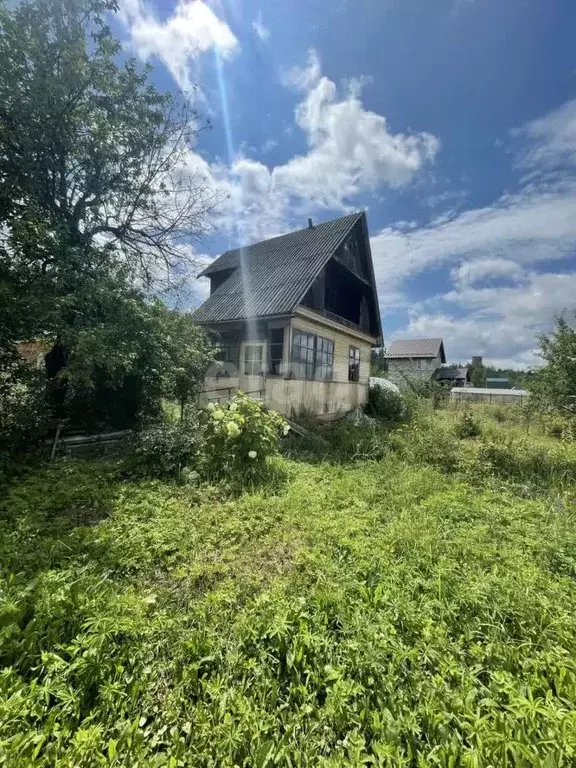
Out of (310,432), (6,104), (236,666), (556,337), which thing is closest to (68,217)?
(6,104)

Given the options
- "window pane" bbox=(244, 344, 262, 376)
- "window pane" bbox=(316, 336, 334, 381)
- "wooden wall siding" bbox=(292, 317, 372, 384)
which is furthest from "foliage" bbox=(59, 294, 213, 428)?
"window pane" bbox=(316, 336, 334, 381)

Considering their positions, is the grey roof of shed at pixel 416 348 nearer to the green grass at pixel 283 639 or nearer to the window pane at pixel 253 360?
the window pane at pixel 253 360

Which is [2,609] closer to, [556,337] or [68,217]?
[68,217]

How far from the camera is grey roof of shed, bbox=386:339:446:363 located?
39.3 m

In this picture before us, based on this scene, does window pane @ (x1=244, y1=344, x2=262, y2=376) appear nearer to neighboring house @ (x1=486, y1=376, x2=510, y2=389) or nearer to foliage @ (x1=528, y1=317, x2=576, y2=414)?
foliage @ (x1=528, y1=317, x2=576, y2=414)

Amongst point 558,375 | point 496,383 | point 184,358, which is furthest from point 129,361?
point 496,383

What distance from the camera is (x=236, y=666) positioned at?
2.17 m

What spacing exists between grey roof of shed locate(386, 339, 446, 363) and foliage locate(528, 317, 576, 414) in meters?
27.5

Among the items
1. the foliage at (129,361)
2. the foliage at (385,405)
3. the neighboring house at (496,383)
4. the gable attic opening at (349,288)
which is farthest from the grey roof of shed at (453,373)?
the foliage at (129,361)

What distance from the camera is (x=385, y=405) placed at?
15.6 metres

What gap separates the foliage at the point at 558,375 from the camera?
36.7 ft

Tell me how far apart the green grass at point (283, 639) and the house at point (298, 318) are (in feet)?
21.9

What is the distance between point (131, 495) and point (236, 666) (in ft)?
11.6

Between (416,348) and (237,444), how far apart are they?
3912 centimetres
